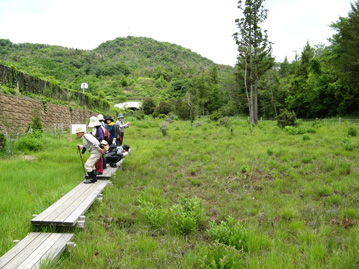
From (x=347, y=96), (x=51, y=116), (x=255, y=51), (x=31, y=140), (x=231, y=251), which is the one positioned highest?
(x=255, y=51)

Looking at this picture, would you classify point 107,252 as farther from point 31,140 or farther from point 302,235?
point 31,140

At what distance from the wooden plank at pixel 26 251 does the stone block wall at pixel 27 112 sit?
7409 mm

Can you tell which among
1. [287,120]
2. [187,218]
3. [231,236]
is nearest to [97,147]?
[187,218]

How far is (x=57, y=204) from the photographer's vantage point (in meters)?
4.11

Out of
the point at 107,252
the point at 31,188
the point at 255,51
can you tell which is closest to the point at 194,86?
the point at 255,51

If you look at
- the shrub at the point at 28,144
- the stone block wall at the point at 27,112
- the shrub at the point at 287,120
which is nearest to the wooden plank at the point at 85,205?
the shrub at the point at 28,144

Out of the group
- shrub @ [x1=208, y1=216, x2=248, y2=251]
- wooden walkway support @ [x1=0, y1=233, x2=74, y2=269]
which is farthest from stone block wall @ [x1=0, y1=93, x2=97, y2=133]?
shrub @ [x1=208, y1=216, x2=248, y2=251]

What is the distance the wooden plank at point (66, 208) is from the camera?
11.3 feet

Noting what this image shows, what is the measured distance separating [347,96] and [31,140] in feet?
101

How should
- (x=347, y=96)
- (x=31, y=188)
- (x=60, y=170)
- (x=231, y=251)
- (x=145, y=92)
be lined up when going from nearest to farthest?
(x=231, y=251) → (x=31, y=188) → (x=60, y=170) → (x=347, y=96) → (x=145, y=92)

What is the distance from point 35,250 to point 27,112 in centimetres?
1190

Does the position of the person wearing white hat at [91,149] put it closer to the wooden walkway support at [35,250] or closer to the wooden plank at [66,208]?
the wooden plank at [66,208]

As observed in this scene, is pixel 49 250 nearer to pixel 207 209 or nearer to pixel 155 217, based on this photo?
pixel 155 217

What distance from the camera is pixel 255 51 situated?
23.2 meters
